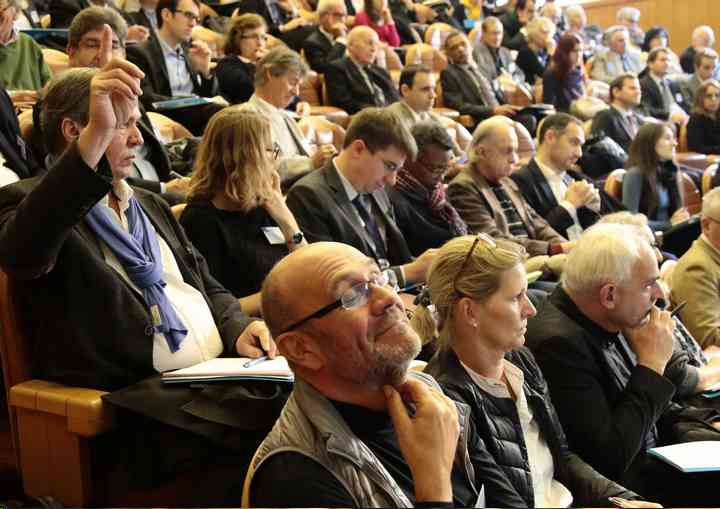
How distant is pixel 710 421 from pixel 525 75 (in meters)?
6.31

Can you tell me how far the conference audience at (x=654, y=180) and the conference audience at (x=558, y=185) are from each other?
1.51 ft

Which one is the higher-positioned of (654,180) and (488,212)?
(488,212)

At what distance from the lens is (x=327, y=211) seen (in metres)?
2.88

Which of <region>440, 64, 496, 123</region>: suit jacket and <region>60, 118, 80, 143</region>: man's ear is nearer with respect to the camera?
<region>60, 118, 80, 143</region>: man's ear

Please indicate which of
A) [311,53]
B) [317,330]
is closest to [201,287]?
[317,330]

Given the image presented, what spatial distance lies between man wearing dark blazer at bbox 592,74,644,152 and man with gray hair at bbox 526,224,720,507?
4.30m

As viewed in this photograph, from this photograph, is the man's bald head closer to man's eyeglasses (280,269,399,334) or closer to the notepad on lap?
the notepad on lap

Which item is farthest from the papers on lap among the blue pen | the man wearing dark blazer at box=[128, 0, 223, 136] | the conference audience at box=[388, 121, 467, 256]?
the man wearing dark blazer at box=[128, 0, 223, 136]

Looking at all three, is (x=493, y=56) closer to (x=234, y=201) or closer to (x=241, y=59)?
(x=241, y=59)

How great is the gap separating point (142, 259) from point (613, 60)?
26.0ft

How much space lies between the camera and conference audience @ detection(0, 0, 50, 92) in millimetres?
3430

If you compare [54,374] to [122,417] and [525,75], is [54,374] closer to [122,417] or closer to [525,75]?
[122,417]

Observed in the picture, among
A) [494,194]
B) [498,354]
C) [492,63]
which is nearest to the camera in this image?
[498,354]

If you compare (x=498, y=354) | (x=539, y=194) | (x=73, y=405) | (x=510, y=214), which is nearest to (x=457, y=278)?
(x=498, y=354)
